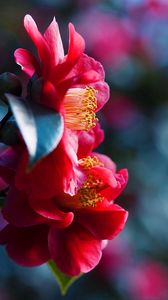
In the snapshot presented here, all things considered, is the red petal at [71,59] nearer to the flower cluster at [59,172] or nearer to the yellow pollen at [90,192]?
the flower cluster at [59,172]

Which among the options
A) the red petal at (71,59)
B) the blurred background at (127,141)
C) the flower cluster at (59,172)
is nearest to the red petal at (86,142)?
the flower cluster at (59,172)

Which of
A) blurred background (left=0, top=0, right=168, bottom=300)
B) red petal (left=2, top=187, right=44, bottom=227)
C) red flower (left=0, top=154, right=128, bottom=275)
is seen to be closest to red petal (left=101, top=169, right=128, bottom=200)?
red flower (left=0, top=154, right=128, bottom=275)

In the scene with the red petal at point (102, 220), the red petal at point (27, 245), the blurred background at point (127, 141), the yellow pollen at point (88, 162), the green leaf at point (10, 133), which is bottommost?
the blurred background at point (127, 141)

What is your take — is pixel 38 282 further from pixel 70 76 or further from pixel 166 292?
pixel 70 76

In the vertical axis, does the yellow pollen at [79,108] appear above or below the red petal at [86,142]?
above

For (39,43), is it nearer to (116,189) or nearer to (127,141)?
(116,189)

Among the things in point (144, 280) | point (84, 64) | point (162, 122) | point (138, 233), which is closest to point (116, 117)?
point (162, 122)

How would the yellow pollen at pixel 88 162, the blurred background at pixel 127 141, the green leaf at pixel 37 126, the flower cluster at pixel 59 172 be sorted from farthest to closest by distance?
the blurred background at pixel 127 141 → the yellow pollen at pixel 88 162 → the flower cluster at pixel 59 172 → the green leaf at pixel 37 126

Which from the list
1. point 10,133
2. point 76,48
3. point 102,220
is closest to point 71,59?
point 76,48
